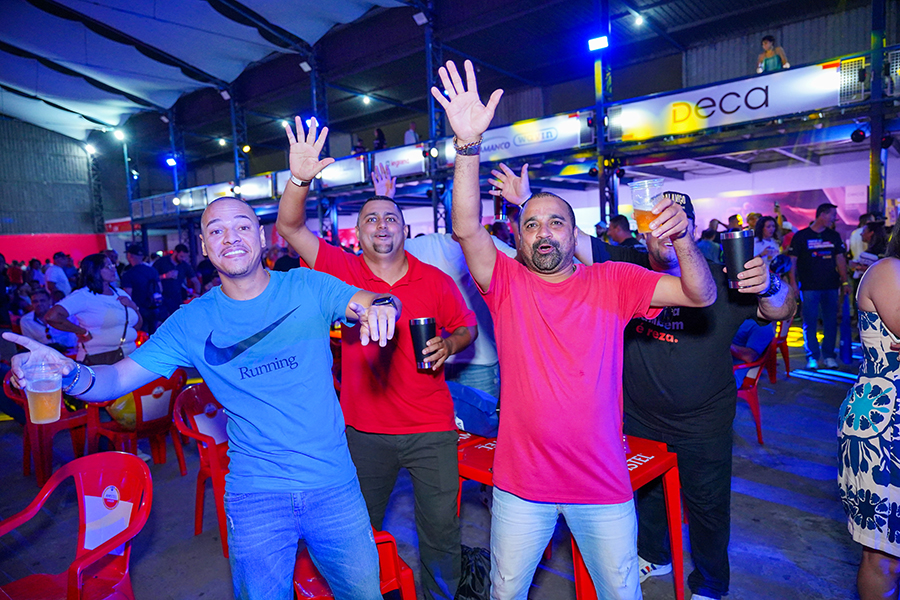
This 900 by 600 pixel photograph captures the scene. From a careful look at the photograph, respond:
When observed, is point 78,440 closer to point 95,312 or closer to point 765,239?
point 95,312

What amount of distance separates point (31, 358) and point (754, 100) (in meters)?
9.34

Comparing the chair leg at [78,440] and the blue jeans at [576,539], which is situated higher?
the blue jeans at [576,539]

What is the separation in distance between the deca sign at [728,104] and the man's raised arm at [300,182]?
794 cm

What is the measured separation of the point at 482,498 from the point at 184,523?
2000 millimetres

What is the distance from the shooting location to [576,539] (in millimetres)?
1809

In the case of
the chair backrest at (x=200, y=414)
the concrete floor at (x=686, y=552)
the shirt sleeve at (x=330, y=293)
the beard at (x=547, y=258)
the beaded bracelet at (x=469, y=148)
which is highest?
the beaded bracelet at (x=469, y=148)

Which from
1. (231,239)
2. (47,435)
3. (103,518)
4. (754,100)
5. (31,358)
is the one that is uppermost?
(754,100)

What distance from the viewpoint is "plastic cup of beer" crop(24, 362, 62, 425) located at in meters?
1.50

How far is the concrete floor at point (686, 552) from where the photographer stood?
2625 mm

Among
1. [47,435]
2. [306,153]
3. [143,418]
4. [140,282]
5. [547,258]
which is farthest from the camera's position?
[140,282]

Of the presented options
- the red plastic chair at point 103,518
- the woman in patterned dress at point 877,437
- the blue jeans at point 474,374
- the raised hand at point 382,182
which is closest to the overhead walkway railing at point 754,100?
the raised hand at point 382,182

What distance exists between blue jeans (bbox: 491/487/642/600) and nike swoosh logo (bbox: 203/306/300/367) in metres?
0.99

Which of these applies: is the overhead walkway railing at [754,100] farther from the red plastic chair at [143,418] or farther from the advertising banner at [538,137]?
the red plastic chair at [143,418]

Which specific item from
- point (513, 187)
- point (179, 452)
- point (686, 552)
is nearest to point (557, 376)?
point (513, 187)
